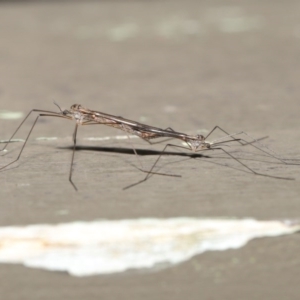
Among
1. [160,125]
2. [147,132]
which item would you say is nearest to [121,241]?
[147,132]

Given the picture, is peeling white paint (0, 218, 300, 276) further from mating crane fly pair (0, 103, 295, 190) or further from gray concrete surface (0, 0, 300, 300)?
mating crane fly pair (0, 103, 295, 190)

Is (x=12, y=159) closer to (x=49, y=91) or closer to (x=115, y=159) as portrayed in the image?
(x=115, y=159)

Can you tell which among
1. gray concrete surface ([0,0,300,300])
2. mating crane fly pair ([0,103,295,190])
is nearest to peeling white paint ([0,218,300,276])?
gray concrete surface ([0,0,300,300])

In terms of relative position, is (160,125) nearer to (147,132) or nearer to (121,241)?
(147,132)

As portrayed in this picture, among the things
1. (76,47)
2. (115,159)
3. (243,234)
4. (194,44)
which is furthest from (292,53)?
(243,234)

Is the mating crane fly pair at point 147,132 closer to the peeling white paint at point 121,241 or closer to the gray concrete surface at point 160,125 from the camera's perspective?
the gray concrete surface at point 160,125

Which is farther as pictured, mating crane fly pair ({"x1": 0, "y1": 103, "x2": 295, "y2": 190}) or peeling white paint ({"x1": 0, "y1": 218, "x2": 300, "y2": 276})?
mating crane fly pair ({"x1": 0, "y1": 103, "x2": 295, "y2": 190})

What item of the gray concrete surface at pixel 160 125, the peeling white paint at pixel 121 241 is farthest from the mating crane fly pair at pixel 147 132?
the peeling white paint at pixel 121 241
